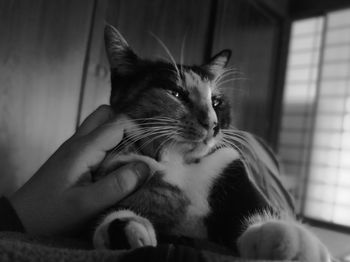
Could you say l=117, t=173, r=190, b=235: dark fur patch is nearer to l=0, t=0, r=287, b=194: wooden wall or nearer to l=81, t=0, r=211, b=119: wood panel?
l=0, t=0, r=287, b=194: wooden wall

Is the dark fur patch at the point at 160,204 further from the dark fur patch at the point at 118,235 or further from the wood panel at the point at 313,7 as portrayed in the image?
the wood panel at the point at 313,7

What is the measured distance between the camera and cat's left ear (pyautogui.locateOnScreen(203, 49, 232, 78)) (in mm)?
867

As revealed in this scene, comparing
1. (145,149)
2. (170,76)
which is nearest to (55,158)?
(145,149)

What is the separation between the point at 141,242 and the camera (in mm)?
499

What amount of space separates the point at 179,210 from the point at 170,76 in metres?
0.28

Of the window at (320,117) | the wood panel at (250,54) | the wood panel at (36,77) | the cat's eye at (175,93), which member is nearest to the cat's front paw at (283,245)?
the cat's eye at (175,93)

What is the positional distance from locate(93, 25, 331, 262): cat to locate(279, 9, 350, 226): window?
214 centimetres

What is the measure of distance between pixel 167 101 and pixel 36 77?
881 mm

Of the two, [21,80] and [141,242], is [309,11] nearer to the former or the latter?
[21,80]

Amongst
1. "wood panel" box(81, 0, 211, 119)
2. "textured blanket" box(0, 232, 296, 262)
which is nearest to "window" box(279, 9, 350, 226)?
"wood panel" box(81, 0, 211, 119)

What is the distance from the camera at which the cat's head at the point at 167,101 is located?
0.69 meters

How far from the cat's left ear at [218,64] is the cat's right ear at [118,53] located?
185 mm

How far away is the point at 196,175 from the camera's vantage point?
0.71 metres

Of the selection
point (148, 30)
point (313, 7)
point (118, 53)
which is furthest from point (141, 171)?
point (313, 7)
